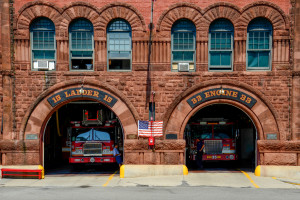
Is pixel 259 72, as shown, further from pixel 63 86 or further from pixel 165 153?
pixel 63 86

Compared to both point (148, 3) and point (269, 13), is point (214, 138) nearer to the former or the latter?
point (269, 13)

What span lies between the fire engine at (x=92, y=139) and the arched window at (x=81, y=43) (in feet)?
11.0

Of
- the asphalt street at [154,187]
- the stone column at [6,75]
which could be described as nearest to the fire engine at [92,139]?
the asphalt street at [154,187]

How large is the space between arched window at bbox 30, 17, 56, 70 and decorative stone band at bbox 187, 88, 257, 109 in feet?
23.2

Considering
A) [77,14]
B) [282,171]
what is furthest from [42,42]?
[282,171]

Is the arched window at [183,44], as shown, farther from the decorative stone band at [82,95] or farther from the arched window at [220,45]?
the decorative stone band at [82,95]

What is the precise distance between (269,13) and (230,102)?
181 inches

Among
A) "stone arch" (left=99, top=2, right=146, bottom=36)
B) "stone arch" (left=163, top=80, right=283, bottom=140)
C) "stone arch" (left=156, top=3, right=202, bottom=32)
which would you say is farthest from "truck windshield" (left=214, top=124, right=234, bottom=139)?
"stone arch" (left=99, top=2, right=146, bottom=36)

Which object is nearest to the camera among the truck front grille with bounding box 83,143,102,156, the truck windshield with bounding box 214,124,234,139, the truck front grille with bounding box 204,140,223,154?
the truck front grille with bounding box 83,143,102,156

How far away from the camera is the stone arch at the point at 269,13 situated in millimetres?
15688

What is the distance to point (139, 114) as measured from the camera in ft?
52.3

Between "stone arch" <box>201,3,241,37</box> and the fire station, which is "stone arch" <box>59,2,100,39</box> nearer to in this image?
the fire station

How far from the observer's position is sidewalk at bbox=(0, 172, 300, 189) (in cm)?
1414

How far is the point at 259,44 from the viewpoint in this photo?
1605 cm
